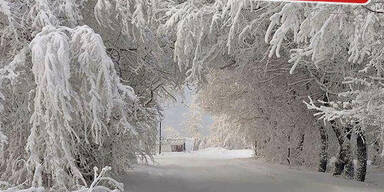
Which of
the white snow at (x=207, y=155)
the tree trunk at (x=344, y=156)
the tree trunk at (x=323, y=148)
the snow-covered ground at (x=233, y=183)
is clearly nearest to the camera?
the snow-covered ground at (x=233, y=183)

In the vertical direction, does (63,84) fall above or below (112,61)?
below

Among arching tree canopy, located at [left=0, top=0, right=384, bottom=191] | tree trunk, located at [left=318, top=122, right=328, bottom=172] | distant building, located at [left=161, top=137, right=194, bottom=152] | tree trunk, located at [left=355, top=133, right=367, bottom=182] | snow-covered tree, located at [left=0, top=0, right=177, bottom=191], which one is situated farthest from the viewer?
distant building, located at [left=161, top=137, right=194, bottom=152]

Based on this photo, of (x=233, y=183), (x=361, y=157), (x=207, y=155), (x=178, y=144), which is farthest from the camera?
(x=178, y=144)

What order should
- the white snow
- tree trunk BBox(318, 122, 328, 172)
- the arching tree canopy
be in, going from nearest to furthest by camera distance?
the arching tree canopy
tree trunk BBox(318, 122, 328, 172)
the white snow

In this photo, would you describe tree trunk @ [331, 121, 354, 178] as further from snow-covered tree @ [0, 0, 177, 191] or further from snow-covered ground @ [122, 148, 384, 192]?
snow-covered tree @ [0, 0, 177, 191]

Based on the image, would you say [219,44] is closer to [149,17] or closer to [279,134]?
[149,17]

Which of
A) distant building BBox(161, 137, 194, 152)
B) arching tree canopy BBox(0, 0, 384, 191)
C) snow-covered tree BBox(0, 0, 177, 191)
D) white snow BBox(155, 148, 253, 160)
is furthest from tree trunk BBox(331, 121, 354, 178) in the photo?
distant building BBox(161, 137, 194, 152)

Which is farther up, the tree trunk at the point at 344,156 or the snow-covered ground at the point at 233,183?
the tree trunk at the point at 344,156

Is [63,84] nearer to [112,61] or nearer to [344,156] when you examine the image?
[112,61]

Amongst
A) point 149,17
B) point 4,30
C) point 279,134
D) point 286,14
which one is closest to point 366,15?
point 286,14

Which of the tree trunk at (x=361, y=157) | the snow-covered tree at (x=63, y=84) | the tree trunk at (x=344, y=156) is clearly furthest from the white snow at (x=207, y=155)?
the snow-covered tree at (x=63, y=84)

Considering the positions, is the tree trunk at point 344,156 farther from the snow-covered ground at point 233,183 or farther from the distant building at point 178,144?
the distant building at point 178,144

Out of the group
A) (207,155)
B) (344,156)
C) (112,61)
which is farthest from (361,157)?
(207,155)

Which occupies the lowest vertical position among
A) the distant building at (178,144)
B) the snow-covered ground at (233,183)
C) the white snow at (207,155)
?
the snow-covered ground at (233,183)
